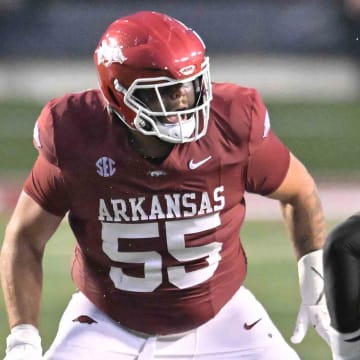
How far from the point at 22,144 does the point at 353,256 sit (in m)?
8.87

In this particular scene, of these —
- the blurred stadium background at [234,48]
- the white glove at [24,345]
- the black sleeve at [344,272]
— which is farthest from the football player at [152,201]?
the blurred stadium background at [234,48]

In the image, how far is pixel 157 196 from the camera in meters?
3.46

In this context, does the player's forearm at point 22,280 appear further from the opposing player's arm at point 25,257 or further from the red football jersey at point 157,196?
the red football jersey at point 157,196

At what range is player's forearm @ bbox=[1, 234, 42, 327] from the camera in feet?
11.7

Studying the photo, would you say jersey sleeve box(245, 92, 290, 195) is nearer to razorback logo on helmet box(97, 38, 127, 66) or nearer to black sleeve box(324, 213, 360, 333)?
razorback logo on helmet box(97, 38, 127, 66)

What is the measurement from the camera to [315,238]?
12.1ft

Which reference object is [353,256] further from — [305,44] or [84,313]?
[305,44]

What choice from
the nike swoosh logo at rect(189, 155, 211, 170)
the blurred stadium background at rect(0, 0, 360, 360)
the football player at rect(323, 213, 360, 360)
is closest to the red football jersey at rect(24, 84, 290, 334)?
the nike swoosh logo at rect(189, 155, 211, 170)

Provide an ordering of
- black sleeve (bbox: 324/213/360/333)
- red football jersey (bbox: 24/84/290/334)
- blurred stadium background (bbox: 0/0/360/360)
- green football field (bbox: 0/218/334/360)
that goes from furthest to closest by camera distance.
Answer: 1. blurred stadium background (bbox: 0/0/360/360)
2. green football field (bbox: 0/218/334/360)
3. red football jersey (bbox: 24/84/290/334)
4. black sleeve (bbox: 324/213/360/333)

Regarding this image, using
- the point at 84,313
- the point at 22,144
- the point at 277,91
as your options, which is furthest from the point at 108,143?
the point at 277,91

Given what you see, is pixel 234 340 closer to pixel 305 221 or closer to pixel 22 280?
pixel 305 221

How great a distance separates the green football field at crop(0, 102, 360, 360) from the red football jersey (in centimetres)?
181

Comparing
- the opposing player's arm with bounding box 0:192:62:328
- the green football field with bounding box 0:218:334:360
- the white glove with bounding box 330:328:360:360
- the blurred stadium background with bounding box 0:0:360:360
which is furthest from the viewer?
the blurred stadium background with bounding box 0:0:360:360

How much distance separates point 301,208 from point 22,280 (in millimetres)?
820
